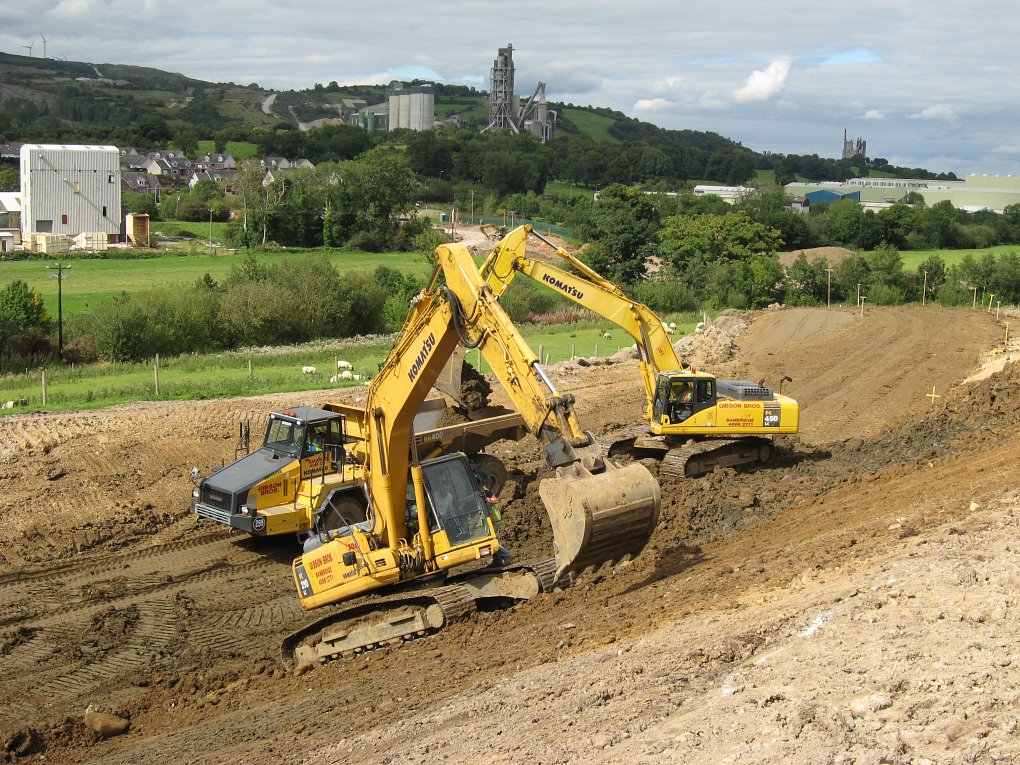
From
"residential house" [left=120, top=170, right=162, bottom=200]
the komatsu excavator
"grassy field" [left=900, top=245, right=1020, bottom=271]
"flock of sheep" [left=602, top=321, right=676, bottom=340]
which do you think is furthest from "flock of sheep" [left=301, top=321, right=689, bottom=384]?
"residential house" [left=120, top=170, right=162, bottom=200]

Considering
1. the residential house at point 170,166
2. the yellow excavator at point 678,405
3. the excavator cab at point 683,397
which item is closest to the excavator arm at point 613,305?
the yellow excavator at point 678,405

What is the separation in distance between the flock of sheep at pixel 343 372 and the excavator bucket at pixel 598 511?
19840mm

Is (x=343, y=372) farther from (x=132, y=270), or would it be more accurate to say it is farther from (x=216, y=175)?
(x=216, y=175)

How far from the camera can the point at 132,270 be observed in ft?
216

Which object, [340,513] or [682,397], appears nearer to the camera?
[340,513]

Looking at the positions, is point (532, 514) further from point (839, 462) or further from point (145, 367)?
point (145, 367)

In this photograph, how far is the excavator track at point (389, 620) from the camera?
514 inches

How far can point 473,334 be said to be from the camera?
13.1 m

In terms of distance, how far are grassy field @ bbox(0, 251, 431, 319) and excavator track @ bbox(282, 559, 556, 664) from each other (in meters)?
40.1

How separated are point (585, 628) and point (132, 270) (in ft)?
195

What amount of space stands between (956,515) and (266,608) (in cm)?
978

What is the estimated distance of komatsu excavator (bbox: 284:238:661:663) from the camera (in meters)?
12.9

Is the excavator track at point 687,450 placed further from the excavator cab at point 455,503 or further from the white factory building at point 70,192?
the white factory building at point 70,192

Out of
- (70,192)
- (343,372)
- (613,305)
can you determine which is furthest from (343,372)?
(70,192)
